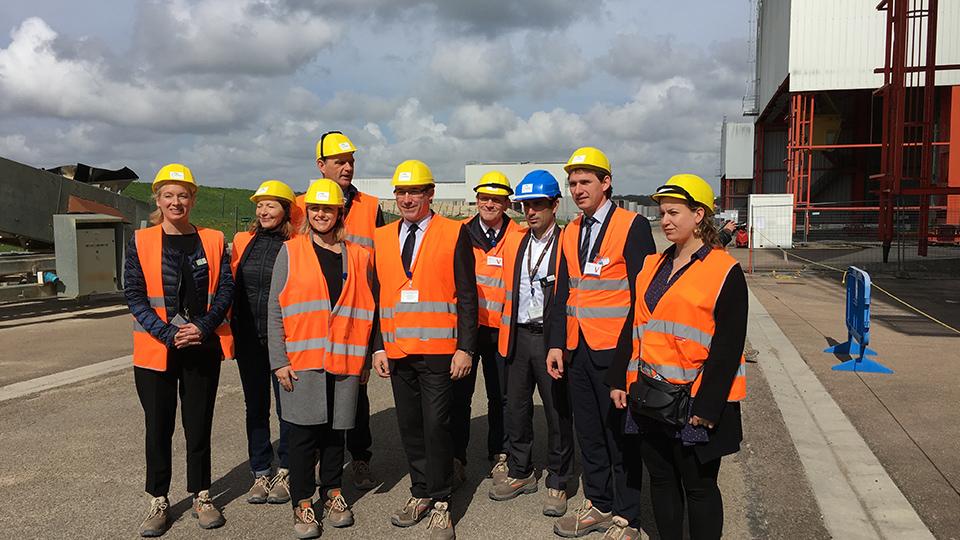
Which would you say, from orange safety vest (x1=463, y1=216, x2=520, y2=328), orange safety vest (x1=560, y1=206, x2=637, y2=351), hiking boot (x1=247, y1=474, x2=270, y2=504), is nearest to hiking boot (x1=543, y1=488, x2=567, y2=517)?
orange safety vest (x1=560, y1=206, x2=637, y2=351)

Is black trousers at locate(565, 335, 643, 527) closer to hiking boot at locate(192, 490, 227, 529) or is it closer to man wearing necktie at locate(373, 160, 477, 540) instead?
man wearing necktie at locate(373, 160, 477, 540)

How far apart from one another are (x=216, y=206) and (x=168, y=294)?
43827mm

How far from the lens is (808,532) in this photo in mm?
3709

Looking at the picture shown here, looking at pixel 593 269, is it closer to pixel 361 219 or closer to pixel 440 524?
pixel 440 524

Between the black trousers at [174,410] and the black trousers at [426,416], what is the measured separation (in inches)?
42.6

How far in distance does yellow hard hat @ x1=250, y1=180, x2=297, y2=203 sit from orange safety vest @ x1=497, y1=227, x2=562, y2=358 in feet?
4.91

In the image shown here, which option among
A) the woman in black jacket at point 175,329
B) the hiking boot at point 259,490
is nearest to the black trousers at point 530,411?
the hiking boot at point 259,490

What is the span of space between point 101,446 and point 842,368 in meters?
7.20

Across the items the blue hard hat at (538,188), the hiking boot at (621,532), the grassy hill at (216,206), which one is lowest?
the hiking boot at (621,532)

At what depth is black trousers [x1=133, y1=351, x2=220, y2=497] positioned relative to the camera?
3.79 meters

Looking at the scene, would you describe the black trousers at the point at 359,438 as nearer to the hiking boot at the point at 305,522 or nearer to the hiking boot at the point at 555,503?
the hiking boot at the point at 305,522

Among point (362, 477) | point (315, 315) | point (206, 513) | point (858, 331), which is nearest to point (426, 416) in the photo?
point (315, 315)

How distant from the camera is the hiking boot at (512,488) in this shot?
4281 millimetres

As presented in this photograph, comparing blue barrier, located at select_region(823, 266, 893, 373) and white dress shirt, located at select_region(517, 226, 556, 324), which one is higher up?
white dress shirt, located at select_region(517, 226, 556, 324)
